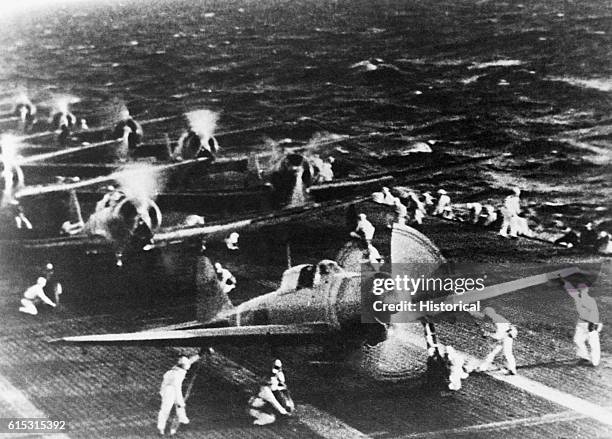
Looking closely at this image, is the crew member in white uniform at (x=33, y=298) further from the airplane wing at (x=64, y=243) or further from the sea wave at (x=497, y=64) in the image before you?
the sea wave at (x=497, y=64)

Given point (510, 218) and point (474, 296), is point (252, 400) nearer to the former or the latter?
point (474, 296)

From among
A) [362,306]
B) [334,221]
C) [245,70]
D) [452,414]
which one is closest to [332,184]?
[334,221]

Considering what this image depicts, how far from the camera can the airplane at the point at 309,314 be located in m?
13.0

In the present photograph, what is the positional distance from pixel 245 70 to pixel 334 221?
16.2ft

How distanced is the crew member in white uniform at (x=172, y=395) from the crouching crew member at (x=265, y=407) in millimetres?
1337

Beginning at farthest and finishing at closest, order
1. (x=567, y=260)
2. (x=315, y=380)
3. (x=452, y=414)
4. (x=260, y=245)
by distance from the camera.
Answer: (x=260, y=245)
(x=567, y=260)
(x=315, y=380)
(x=452, y=414)

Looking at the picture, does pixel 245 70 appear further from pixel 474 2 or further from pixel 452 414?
pixel 452 414

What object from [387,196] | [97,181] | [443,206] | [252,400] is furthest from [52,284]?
[443,206]

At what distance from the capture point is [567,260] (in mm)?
16719

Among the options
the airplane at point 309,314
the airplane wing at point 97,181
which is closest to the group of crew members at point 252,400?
the airplane at point 309,314

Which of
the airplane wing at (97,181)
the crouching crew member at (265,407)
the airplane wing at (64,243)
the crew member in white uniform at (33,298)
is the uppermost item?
the airplane wing at (97,181)

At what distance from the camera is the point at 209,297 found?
46.4ft

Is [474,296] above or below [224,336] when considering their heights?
below

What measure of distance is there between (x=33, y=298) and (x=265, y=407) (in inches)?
293
